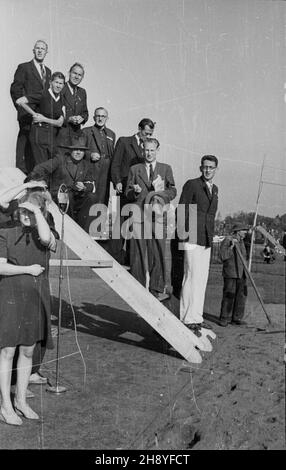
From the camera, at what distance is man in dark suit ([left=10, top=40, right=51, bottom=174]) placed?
6.76 m

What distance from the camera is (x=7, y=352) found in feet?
13.8

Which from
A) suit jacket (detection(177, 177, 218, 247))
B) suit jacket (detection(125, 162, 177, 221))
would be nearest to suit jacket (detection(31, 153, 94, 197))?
suit jacket (detection(125, 162, 177, 221))

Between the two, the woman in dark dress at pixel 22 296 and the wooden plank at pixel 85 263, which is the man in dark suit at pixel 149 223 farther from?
the woman in dark dress at pixel 22 296

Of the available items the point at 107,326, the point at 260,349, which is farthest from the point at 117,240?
the point at 260,349

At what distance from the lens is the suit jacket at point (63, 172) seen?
6504mm

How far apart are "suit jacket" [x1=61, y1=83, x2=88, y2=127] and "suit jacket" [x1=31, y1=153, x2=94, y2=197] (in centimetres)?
68

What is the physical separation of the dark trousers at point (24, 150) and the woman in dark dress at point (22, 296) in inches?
101

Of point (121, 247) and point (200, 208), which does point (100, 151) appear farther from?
point (200, 208)

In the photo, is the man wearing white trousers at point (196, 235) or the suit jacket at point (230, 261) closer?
the man wearing white trousers at point (196, 235)

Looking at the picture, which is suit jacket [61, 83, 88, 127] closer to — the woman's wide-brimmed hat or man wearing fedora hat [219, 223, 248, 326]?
the woman's wide-brimmed hat

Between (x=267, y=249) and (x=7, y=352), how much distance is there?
2082 cm

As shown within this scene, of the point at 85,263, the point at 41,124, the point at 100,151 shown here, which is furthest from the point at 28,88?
the point at 85,263

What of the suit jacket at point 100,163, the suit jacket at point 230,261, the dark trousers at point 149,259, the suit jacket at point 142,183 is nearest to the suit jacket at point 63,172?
the suit jacket at point 100,163

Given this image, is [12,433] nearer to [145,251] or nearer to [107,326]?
[145,251]
